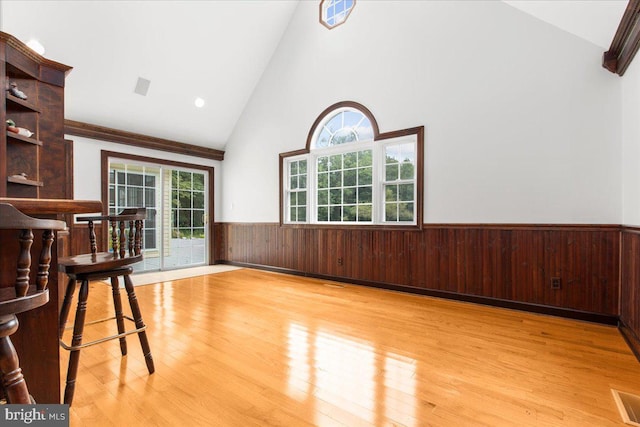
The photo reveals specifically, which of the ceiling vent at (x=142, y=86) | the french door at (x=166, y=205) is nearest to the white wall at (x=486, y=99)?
the ceiling vent at (x=142, y=86)

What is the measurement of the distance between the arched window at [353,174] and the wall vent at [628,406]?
2415mm

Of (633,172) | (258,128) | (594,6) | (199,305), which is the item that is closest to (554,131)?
(633,172)

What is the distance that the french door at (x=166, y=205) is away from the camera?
523cm

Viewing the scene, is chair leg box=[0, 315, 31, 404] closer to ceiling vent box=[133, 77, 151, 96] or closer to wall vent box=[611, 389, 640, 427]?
wall vent box=[611, 389, 640, 427]

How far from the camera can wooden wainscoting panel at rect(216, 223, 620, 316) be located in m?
2.96

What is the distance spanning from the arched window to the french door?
6.41 feet

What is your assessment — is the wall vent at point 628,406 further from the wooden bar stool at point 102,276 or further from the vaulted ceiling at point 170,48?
the vaulted ceiling at point 170,48

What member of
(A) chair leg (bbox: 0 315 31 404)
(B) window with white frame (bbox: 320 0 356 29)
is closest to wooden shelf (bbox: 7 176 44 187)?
(A) chair leg (bbox: 0 315 31 404)

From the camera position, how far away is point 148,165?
552 centimetres

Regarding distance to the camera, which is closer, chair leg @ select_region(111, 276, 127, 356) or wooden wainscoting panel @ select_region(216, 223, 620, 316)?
chair leg @ select_region(111, 276, 127, 356)

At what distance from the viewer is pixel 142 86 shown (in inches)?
193

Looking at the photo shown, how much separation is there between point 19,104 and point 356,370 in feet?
11.2

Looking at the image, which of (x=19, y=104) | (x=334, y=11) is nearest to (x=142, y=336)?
(x=19, y=104)

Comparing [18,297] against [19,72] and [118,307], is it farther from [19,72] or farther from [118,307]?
[19,72]
